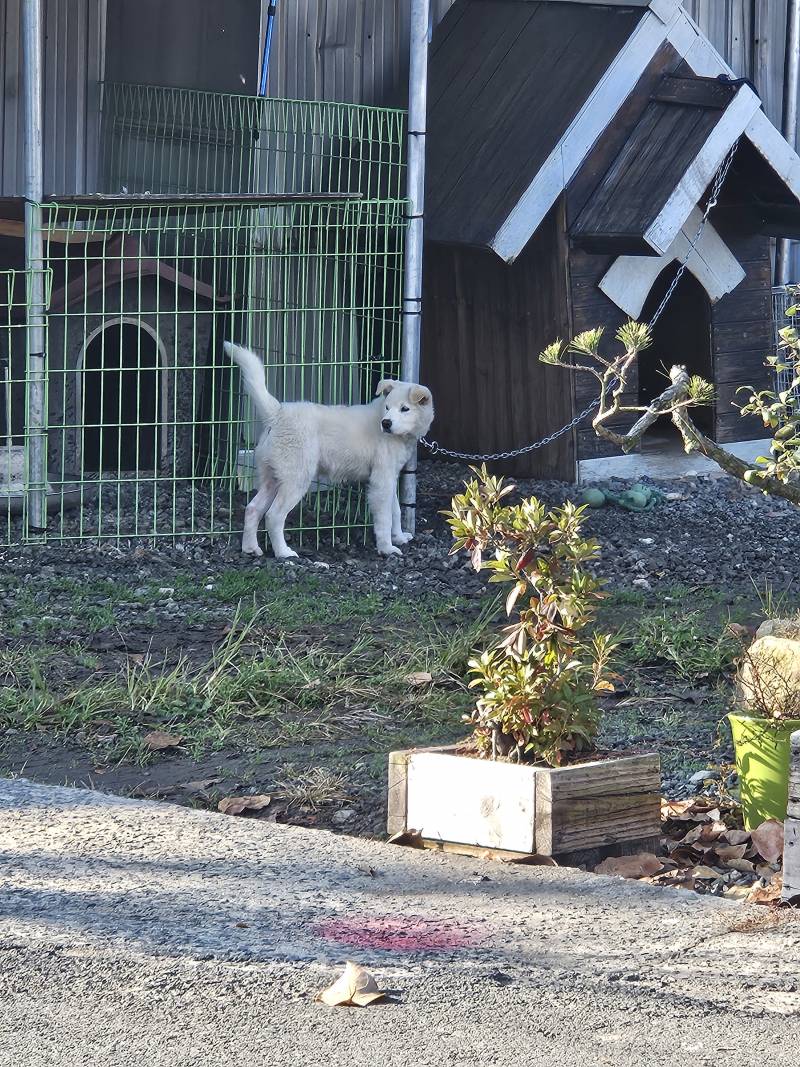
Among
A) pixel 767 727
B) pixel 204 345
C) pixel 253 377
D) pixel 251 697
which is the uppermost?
pixel 204 345

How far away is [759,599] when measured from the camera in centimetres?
735

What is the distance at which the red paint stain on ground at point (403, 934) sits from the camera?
11.4 ft

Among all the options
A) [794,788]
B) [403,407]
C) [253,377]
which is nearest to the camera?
[794,788]

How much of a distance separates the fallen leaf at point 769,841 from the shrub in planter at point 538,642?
517 mm

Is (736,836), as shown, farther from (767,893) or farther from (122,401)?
(122,401)

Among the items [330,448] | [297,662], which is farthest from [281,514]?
[297,662]

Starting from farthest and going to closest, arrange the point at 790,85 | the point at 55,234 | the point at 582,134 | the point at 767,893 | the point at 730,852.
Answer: the point at 790,85 < the point at 582,134 < the point at 55,234 < the point at 730,852 < the point at 767,893

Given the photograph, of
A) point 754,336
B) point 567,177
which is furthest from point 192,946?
point 754,336

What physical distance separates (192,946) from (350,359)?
6.21 m

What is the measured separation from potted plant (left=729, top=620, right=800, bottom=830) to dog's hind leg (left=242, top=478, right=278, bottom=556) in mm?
4199

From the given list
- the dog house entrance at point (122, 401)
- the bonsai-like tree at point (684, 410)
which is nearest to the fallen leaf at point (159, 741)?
the bonsai-like tree at point (684, 410)

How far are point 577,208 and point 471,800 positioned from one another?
6.26 meters

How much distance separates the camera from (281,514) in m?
8.16

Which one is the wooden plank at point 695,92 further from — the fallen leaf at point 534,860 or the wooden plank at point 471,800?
the fallen leaf at point 534,860
